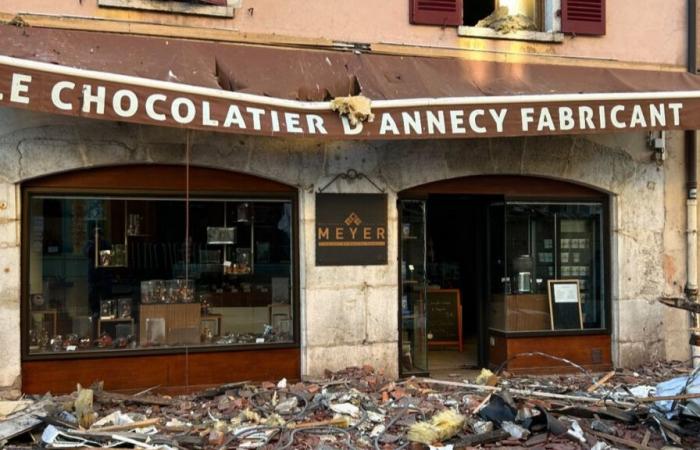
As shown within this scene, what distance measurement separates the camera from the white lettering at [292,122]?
22.0ft

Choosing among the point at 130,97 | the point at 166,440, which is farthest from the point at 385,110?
the point at 166,440

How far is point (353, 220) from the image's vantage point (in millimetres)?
8070

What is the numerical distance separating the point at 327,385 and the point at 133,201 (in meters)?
3.04

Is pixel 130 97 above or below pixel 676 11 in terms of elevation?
below

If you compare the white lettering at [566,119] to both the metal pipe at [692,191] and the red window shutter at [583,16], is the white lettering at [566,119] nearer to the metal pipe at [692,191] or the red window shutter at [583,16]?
the red window shutter at [583,16]

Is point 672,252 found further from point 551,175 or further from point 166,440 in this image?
point 166,440

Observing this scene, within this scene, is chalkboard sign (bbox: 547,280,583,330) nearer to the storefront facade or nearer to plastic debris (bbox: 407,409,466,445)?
the storefront facade

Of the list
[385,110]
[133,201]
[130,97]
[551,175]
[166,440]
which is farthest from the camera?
[551,175]

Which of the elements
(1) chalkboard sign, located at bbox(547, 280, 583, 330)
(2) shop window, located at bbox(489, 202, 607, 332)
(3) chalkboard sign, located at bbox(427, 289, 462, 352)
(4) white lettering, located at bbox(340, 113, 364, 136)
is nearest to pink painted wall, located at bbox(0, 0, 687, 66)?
(4) white lettering, located at bbox(340, 113, 364, 136)

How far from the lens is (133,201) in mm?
7582

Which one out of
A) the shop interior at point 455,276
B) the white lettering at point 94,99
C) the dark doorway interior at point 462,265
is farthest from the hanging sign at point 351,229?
the white lettering at point 94,99

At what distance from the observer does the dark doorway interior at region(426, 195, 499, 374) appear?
9.38 meters

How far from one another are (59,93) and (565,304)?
684cm

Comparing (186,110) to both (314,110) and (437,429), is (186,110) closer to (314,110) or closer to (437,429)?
(314,110)
